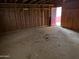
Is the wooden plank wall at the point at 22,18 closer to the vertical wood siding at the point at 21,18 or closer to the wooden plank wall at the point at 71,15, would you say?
the vertical wood siding at the point at 21,18

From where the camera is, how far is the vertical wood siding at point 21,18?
6.53 m

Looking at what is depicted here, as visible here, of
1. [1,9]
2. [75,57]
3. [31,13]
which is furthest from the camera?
[31,13]

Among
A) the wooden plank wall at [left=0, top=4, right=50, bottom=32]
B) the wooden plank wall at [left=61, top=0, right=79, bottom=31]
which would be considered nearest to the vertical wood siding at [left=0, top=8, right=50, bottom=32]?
the wooden plank wall at [left=0, top=4, right=50, bottom=32]

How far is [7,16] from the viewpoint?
6594 millimetres

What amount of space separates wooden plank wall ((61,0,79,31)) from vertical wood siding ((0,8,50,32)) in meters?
1.07

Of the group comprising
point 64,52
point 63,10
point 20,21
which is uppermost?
point 63,10

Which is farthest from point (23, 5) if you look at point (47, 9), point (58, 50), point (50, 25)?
point (58, 50)

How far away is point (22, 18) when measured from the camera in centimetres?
717

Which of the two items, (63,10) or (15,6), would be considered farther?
(63,10)

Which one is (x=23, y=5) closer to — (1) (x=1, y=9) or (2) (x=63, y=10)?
(1) (x=1, y=9)

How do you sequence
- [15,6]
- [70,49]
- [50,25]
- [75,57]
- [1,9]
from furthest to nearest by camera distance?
1. [50,25]
2. [15,6]
3. [1,9]
4. [70,49]
5. [75,57]

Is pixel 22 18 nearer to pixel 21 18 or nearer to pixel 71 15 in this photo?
pixel 21 18

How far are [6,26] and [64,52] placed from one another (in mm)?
4161

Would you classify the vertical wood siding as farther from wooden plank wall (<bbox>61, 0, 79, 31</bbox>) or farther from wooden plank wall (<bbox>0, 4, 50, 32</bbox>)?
wooden plank wall (<bbox>61, 0, 79, 31</bbox>)
